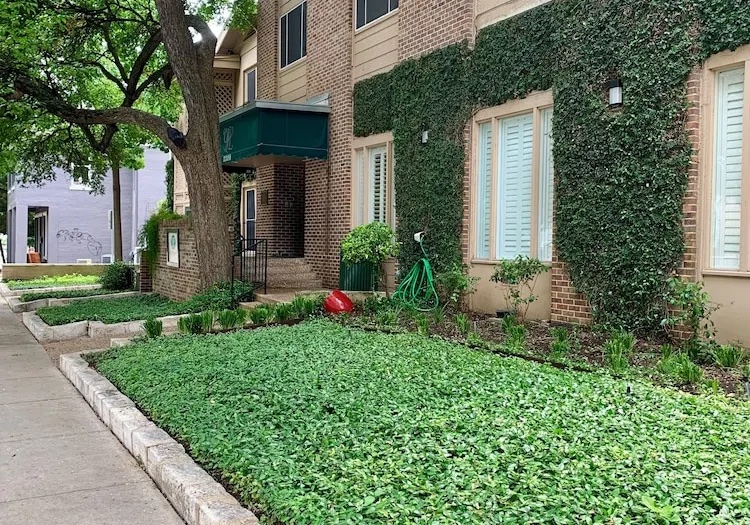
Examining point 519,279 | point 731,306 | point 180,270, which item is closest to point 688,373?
point 731,306

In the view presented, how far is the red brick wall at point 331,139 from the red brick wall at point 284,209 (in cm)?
170

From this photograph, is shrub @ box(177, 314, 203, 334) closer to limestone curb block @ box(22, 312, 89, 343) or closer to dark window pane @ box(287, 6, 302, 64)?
limestone curb block @ box(22, 312, 89, 343)

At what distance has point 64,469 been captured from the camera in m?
4.73

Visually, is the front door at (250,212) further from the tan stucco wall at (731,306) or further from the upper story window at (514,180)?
the tan stucco wall at (731,306)

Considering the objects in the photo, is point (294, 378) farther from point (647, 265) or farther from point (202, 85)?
point (202, 85)

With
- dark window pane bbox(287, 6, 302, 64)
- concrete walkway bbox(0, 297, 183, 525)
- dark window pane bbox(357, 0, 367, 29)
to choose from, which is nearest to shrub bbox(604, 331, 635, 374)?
concrete walkway bbox(0, 297, 183, 525)

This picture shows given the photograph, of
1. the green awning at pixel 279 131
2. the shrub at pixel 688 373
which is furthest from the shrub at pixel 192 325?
the shrub at pixel 688 373

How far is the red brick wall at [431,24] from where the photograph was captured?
10.1 metres

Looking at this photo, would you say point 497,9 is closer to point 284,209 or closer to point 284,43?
point 284,43

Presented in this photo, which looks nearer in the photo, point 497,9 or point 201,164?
point 497,9

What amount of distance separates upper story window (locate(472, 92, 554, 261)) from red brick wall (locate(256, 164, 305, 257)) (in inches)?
276

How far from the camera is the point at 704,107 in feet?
22.6

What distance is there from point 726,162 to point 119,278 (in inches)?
578

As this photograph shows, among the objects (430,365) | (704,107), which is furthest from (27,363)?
(704,107)
